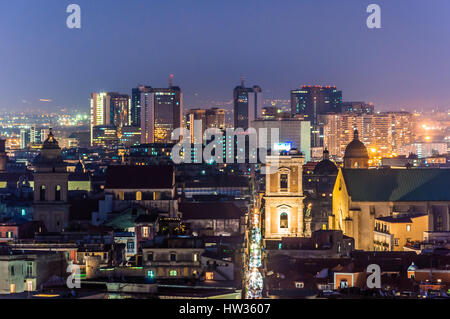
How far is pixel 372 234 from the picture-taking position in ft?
195

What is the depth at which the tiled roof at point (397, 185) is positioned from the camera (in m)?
61.2

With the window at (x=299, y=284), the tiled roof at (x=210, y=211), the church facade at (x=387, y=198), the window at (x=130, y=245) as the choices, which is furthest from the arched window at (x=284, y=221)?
the window at (x=299, y=284)

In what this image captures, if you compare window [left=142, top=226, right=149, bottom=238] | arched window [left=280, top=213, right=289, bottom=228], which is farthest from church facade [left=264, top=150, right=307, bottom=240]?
window [left=142, top=226, right=149, bottom=238]

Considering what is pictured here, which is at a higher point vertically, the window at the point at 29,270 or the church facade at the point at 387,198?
the church facade at the point at 387,198

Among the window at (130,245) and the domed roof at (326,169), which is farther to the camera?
the domed roof at (326,169)

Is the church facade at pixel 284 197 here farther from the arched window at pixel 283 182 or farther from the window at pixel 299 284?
the window at pixel 299 284

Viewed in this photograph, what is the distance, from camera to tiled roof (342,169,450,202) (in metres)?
61.2

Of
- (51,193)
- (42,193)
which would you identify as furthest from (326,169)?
(51,193)

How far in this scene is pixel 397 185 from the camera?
62.2 m

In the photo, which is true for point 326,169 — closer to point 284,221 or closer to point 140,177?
point 140,177

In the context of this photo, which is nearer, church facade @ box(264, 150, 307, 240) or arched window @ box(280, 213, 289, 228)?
church facade @ box(264, 150, 307, 240)

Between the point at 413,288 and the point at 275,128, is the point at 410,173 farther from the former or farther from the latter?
the point at 275,128

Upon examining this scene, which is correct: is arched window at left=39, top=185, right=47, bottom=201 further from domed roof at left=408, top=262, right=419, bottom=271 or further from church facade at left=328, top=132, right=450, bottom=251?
domed roof at left=408, top=262, right=419, bottom=271
